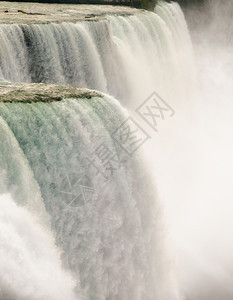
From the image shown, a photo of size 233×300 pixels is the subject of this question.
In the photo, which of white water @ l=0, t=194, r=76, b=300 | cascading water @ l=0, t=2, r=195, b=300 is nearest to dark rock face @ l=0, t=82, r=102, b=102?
cascading water @ l=0, t=2, r=195, b=300

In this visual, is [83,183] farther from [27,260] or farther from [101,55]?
[101,55]

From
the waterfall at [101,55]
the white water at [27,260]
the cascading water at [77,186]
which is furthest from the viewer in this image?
the waterfall at [101,55]

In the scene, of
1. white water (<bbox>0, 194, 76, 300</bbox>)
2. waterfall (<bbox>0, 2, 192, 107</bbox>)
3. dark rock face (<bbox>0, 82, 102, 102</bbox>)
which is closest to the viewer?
white water (<bbox>0, 194, 76, 300</bbox>)

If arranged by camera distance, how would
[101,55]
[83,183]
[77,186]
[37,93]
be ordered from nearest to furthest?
[77,186]
[83,183]
[37,93]
[101,55]

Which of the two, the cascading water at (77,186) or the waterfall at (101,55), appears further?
the waterfall at (101,55)

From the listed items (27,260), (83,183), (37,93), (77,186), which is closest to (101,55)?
(37,93)

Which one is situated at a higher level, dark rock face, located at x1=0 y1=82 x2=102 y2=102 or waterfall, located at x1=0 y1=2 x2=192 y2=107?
dark rock face, located at x1=0 y1=82 x2=102 y2=102

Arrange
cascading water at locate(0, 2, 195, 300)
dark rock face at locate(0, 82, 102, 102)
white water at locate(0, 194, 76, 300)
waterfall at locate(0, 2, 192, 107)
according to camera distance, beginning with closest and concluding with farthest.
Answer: white water at locate(0, 194, 76, 300) → cascading water at locate(0, 2, 195, 300) → dark rock face at locate(0, 82, 102, 102) → waterfall at locate(0, 2, 192, 107)

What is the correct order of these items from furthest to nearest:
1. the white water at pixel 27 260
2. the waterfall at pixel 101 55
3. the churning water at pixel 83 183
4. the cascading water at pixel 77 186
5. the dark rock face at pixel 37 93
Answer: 1. the waterfall at pixel 101 55
2. the dark rock face at pixel 37 93
3. the cascading water at pixel 77 186
4. the churning water at pixel 83 183
5. the white water at pixel 27 260

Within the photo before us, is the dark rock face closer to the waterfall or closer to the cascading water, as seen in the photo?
the cascading water

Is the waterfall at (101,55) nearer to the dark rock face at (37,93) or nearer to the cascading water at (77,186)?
the cascading water at (77,186)

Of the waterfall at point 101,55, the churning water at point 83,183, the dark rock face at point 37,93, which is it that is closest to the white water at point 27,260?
the churning water at point 83,183
